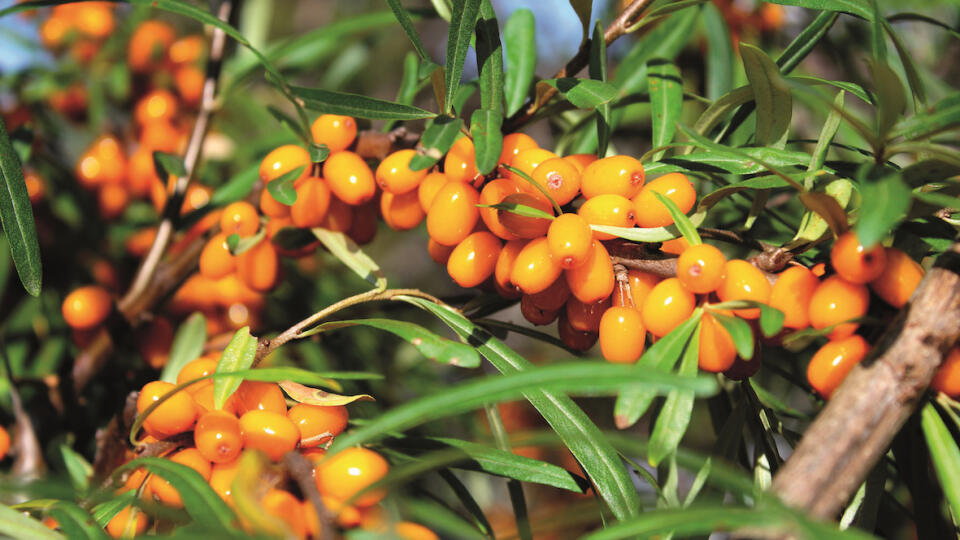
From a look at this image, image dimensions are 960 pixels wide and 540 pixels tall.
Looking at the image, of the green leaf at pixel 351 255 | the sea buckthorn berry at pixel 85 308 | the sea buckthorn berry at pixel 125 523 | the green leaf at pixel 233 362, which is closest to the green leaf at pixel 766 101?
the green leaf at pixel 351 255

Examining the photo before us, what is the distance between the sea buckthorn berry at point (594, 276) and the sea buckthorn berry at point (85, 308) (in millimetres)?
743

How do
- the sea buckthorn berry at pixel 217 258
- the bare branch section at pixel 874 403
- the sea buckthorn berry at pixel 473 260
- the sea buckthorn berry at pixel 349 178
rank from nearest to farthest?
1. the bare branch section at pixel 874 403
2. the sea buckthorn berry at pixel 473 260
3. the sea buckthorn berry at pixel 349 178
4. the sea buckthorn berry at pixel 217 258

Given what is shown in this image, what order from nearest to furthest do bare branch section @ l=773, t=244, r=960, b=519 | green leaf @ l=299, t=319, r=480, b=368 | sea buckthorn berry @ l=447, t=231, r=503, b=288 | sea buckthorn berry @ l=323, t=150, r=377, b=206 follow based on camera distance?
bare branch section @ l=773, t=244, r=960, b=519, green leaf @ l=299, t=319, r=480, b=368, sea buckthorn berry @ l=447, t=231, r=503, b=288, sea buckthorn berry @ l=323, t=150, r=377, b=206

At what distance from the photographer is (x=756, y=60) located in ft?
2.17

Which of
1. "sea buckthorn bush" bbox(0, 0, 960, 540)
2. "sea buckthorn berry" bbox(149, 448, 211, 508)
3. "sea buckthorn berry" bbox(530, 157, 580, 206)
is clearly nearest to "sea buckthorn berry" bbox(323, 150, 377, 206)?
"sea buckthorn bush" bbox(0, 0, 960, 540)

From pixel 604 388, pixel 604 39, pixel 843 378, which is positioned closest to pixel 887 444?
pixel 843 378

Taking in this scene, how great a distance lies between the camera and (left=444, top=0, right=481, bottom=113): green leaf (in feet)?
2.27

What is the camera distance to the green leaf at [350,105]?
72 centimetres

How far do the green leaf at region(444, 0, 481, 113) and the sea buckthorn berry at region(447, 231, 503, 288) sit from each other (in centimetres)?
15

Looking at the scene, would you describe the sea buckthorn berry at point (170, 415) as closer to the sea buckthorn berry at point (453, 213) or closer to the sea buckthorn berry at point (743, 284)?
the sea buckthorn berry at point (453, 213)

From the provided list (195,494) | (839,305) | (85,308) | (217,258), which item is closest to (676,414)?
(839,305)

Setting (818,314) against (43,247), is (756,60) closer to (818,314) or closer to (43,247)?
(818,314)

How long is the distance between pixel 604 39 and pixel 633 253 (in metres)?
0.28

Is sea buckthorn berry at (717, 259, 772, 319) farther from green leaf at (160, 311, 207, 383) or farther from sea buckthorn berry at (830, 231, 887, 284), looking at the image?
green leaf at (160, 311, 207, 383)
